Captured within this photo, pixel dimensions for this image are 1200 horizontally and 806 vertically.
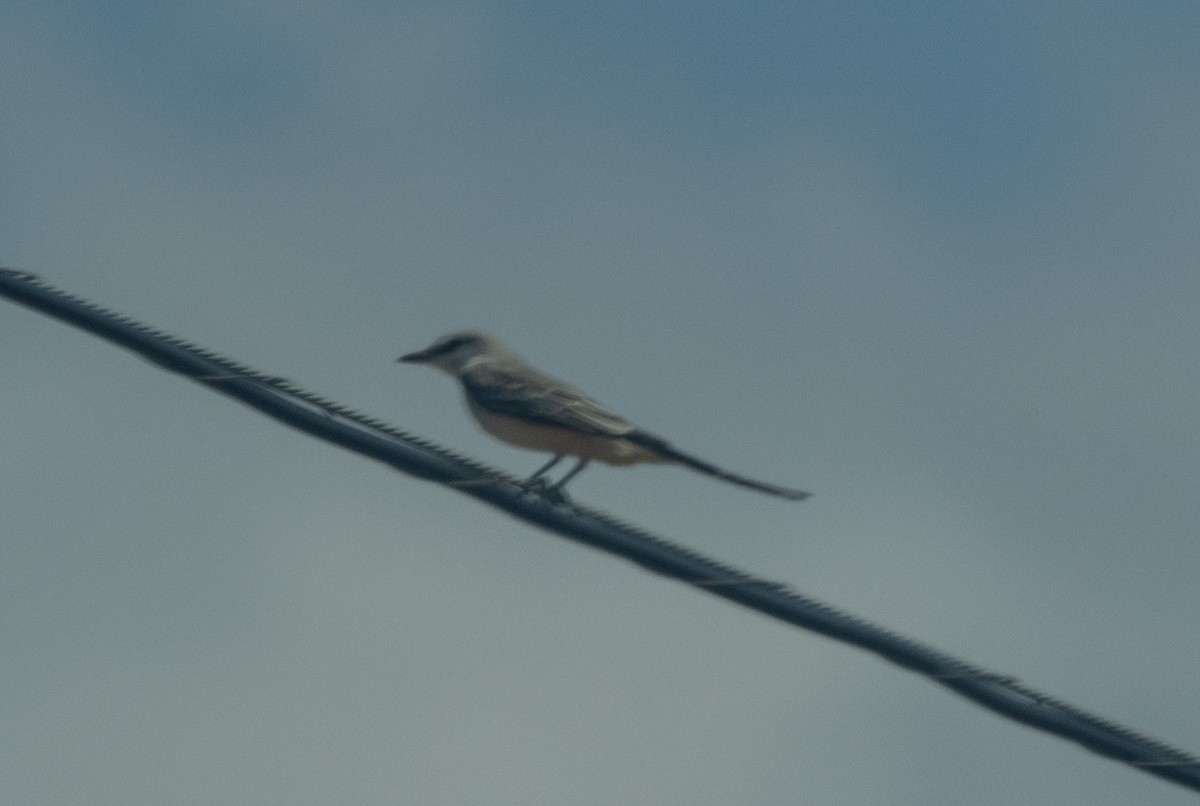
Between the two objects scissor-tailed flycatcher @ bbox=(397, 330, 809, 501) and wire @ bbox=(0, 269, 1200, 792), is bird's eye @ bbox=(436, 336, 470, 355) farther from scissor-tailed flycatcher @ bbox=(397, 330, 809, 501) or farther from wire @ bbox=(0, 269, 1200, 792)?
wire @ bbox=(0, 269, 1200, 792)

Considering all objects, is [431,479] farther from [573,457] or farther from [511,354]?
[511,354]

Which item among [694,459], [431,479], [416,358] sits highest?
[416,358]

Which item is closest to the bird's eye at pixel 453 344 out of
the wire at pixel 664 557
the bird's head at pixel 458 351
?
the bird's head at pixel 458 351

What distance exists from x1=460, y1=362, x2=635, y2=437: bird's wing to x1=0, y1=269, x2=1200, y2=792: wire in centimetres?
334

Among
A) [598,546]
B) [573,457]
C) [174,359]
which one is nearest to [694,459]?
[573,457]

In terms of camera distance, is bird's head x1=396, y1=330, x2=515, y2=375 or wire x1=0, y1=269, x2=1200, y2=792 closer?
wire x1=0, y1=269, x2=1200, y2=792

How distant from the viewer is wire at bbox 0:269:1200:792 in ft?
23.3

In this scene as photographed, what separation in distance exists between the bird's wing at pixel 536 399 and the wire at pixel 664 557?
132 inches

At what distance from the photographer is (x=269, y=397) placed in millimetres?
7168

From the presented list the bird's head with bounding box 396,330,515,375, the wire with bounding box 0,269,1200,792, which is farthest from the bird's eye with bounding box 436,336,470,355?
the wire with bounding box 0,269,1200,792

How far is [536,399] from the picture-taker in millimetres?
11500

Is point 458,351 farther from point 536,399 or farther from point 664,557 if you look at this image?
point 664,557

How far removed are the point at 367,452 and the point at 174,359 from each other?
774 millimetres

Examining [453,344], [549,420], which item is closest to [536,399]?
[549,420]
